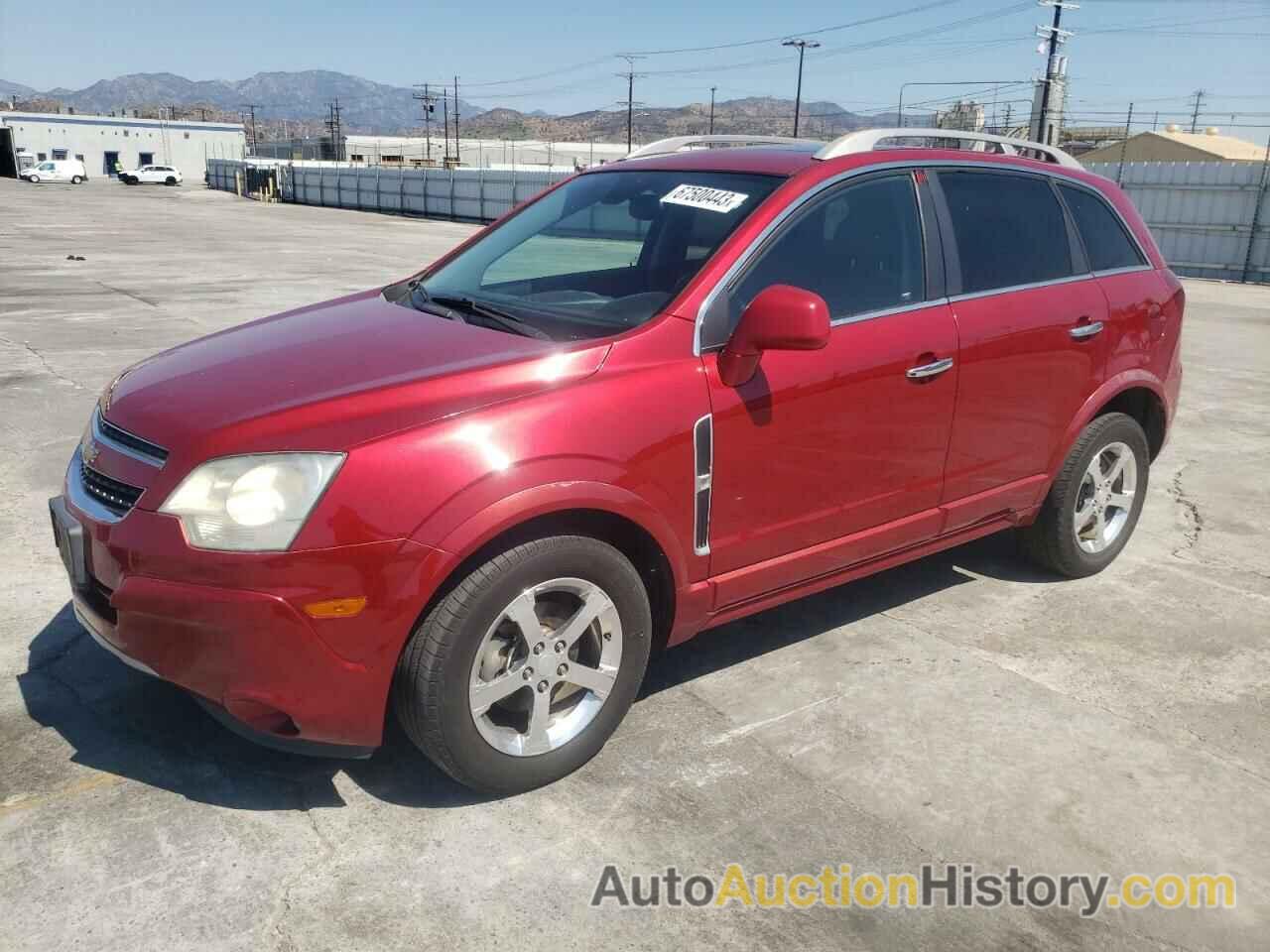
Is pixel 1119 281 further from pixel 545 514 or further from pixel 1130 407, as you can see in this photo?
pixel 545 514

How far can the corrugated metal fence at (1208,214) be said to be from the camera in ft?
71.3

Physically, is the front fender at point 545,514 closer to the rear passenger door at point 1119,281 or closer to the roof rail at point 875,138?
the roof rail at point 875,138

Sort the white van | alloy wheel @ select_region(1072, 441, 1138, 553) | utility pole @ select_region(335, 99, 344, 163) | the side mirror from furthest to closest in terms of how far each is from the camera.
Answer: utility pole @ select_region(335, 99, 344, 163), the white van, alloy wheel @ select_region(1072, 441, 1138, 553), the side mirror

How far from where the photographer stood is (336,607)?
2.54m

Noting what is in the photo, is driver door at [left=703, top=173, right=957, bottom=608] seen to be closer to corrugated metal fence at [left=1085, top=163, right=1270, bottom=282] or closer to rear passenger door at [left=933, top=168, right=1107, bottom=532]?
rear passenger door at [left=933, top=168, right=1107, bottom=532]

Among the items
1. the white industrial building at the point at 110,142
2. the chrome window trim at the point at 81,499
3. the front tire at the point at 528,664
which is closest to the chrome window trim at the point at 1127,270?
the front tire at the point at 528,664

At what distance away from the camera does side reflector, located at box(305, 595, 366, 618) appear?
2.52 metres

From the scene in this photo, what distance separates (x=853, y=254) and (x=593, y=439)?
1.30 metres

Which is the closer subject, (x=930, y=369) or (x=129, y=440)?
(x=129, y=440)

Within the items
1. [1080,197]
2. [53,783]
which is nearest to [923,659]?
[1080,197]

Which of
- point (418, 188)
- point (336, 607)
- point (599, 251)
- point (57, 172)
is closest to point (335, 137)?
point (57, 172)

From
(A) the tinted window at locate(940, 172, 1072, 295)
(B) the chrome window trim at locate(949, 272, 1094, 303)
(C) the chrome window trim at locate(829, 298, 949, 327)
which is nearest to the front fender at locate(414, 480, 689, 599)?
(C) the chrome window trim at locate(829, 298, 949, 327)

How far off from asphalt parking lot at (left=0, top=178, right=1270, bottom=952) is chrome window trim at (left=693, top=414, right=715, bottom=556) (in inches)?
25.0

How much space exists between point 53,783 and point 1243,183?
24682 mm
